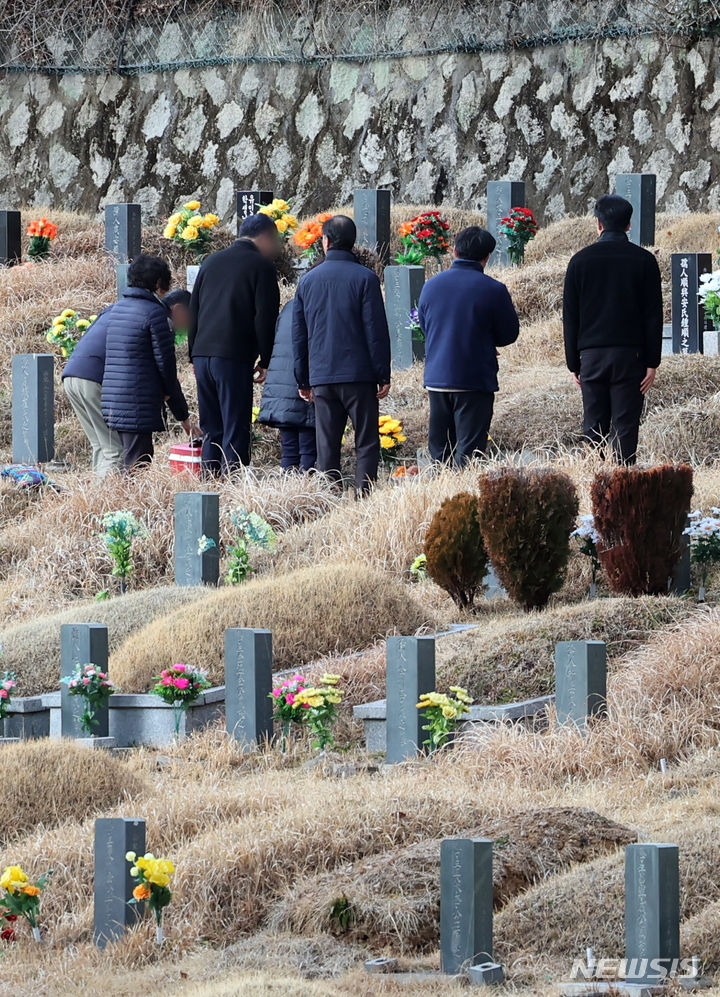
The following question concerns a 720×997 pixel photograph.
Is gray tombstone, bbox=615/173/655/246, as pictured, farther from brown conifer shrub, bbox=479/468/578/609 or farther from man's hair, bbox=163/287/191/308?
brown conifer shrub, bbox=479/468/578/609

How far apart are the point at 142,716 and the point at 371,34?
13348 mm

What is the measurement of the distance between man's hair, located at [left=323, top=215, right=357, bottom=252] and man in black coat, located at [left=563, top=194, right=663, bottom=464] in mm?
1289

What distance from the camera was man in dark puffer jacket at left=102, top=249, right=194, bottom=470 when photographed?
10.9 meters

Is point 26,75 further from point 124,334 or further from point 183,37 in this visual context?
point 124,334

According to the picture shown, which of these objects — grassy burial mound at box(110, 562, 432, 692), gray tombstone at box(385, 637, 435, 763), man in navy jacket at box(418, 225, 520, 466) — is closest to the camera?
gray tombstone at box(385, 637, 435, 763)

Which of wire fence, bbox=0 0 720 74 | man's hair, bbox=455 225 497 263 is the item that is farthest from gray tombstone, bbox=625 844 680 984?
wire fence, bbox=0 0 720 74

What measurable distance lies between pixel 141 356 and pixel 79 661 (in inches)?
133

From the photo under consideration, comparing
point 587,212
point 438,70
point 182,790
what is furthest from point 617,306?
point 438,70

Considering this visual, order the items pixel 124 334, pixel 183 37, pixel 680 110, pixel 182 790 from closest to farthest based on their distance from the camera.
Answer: pixel 182 790 → pixel 124 334 → pixel 680 110 → pixel 183 37

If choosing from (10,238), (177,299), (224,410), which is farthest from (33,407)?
(10,238)

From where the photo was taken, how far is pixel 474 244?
10.4 meters

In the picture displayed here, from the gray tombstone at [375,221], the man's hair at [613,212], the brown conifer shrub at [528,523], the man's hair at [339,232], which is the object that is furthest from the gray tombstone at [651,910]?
the gray tombstone at [375,221]

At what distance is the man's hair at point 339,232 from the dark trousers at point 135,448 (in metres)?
1.78

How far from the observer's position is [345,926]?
5.65m
